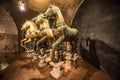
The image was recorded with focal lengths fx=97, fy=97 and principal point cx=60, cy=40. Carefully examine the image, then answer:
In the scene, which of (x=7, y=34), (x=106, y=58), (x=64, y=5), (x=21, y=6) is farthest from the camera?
(x=7, y=34)

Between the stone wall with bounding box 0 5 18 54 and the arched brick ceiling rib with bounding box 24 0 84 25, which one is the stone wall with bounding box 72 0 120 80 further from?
the stone wall with bounding box 0 5 18 54

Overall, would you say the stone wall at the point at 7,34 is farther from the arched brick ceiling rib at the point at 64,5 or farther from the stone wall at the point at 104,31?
the stone wall at the point at 104,31

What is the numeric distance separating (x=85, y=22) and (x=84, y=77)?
82.4 inches

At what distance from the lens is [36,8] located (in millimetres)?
5289

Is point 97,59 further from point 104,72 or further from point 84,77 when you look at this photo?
point 84,77

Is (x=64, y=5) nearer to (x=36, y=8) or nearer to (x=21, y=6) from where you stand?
(x=36, y=8)

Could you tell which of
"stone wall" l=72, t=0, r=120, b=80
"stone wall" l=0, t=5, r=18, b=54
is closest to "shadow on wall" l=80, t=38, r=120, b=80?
"stone wall" l=72, t=0, r=120, b=80

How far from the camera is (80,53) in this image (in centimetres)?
429

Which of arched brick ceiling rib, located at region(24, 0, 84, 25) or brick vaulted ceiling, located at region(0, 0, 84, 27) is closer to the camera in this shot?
arched brick ceiling rib, located at region(24, 0, 84, 25)

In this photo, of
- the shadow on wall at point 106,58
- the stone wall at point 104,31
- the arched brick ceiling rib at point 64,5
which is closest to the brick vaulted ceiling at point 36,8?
the arched brick ceiling rib at point 64,5

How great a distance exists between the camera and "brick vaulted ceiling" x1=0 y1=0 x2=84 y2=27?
4.41m

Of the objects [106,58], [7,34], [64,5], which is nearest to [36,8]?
[64,5]

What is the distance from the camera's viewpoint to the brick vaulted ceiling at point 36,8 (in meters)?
4.41

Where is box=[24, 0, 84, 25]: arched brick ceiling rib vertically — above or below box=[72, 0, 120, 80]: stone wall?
above
